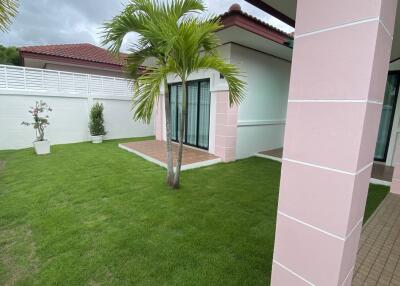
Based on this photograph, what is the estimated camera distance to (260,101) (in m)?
6.79

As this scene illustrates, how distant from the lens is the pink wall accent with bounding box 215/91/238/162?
19.3 feet

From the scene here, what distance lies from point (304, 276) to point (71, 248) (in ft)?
8.05

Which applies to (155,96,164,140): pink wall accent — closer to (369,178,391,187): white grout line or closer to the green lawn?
the green lawn

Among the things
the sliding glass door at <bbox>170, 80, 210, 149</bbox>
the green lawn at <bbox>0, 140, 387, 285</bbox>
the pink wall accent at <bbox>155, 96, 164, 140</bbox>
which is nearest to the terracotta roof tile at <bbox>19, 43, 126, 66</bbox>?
the pink wall accent at <bbox>155, 96, 164, 140</bbox>

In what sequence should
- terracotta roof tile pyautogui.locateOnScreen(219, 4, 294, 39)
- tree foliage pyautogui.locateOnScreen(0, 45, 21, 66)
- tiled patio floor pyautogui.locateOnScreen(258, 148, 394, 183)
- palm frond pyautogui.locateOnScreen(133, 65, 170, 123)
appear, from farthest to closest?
tree foliage pyautogui.locateOnScreen(0, 45, 21, 66)
tiled patio floor pyautogui.locateOnScreen(258, 148, 394, 183)
terracotta roof tile pyautogui.locateOnScreen(219, 4, 294, 39)
palm frond pyautogui.locateOnScreen(133, 65, 170, 123)

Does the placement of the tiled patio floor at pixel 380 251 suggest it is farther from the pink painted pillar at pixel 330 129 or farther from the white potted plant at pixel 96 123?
the white potted plant at pixel 96 123

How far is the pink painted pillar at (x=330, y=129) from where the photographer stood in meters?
0.92

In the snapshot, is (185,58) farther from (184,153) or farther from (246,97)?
(184,153)

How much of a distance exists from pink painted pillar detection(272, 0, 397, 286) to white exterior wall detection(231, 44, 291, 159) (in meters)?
4.95

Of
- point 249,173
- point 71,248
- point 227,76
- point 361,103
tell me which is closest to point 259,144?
point 249,173

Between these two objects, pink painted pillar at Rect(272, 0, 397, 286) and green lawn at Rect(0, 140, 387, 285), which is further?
green lawn at Rect(0, 140, 387, 285)

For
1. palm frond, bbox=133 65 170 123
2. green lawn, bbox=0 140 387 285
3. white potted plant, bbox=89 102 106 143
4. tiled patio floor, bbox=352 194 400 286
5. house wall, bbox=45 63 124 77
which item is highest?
house wall, bbox=45 63 124 77

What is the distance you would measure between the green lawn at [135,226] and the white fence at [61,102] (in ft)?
11.8

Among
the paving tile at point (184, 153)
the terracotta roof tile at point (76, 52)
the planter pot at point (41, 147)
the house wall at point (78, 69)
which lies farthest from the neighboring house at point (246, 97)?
the house wall at point (78, 69)
